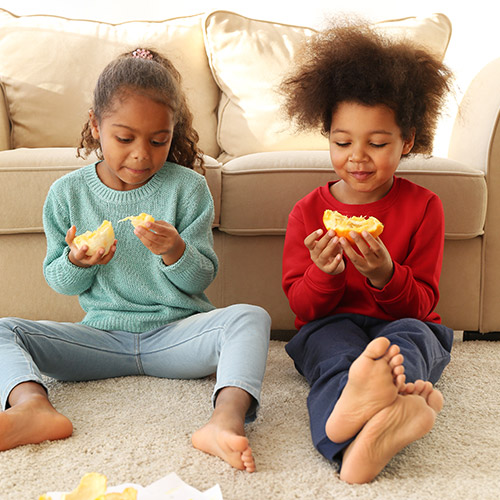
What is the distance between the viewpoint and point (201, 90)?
8.46ft

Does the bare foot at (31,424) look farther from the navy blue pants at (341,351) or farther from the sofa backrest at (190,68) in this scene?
the sofa backrest at (190,68)

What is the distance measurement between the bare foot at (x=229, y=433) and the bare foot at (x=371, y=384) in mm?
180

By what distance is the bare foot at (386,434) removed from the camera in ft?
3.30

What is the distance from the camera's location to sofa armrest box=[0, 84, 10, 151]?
2297 mm

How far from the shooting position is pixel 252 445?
120 centimetres

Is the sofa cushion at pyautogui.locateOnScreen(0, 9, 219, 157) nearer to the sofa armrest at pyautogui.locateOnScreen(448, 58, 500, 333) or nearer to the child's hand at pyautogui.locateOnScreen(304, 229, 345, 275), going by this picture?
the sofa armrest at pyautogui.locateOnScreen(448, 58, 500, 333)

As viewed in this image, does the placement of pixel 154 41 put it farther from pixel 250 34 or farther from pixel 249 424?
pixel 249 424

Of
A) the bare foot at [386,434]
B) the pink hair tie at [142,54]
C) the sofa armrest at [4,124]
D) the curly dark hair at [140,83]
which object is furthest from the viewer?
the sofa armrest at [4,124]

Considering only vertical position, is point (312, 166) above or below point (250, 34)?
below

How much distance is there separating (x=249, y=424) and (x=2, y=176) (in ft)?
3.58

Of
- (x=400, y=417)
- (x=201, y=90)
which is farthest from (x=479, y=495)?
(x=201, y=90)

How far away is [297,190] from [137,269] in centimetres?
57

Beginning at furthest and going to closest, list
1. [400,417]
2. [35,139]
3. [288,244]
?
[35,139], [288,244], [400,417]

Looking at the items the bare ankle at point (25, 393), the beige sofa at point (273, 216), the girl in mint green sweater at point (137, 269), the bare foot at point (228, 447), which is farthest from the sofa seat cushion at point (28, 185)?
the bare foot at point (228, 447)
